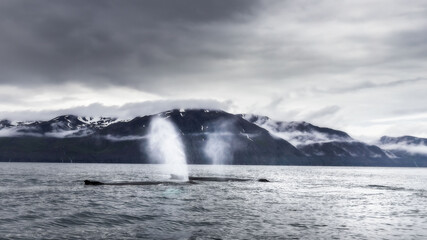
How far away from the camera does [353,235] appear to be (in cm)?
4000

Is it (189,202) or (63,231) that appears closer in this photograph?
(63,231)

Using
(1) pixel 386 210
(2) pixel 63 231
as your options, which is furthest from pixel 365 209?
(2) pixel 63 231

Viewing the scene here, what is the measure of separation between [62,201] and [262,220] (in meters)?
31.6

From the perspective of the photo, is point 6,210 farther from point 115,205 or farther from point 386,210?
point 386,210

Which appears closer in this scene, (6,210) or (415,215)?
(6,210)

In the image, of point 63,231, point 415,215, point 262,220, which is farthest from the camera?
point 415,215

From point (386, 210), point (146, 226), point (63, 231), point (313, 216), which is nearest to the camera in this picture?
point (63, 231)

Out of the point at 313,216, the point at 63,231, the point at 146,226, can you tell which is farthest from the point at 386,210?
the point at 63,231

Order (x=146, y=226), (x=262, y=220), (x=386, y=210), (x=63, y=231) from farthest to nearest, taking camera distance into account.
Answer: (x=386, y=210), (x=262, y=220), (x=146, y=226), (x=63, y=231)

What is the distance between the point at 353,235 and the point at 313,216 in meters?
12.9

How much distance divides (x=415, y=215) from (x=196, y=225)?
32.2 metres

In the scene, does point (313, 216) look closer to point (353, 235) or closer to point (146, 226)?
point (353, 235)

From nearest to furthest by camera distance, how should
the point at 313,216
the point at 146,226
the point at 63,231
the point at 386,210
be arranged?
the point at 63,231
the point at 146,226
the point at 313,216
the point at 386,210

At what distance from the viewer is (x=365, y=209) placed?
6234 cm
